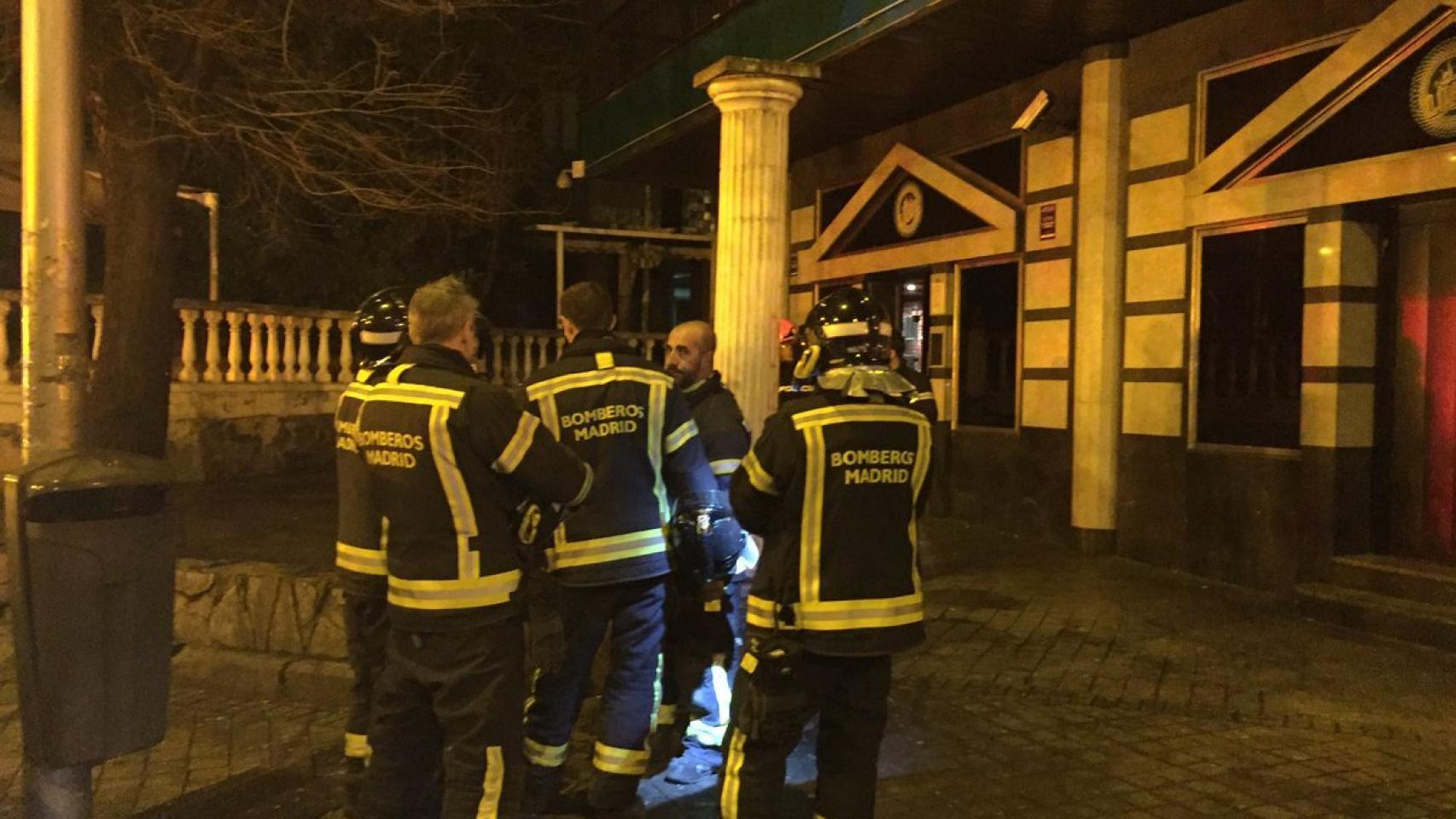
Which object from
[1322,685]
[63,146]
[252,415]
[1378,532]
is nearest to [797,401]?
[63,146]

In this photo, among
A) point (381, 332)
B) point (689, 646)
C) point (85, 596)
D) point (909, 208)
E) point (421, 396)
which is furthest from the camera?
point (909, 208)

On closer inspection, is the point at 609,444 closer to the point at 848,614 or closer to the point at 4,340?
the point at 848,614

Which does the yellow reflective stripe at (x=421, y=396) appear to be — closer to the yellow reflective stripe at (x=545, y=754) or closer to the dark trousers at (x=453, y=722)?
the dark trousers at (x=453, y=722)

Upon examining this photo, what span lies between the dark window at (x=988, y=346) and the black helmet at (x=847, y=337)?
634 cm

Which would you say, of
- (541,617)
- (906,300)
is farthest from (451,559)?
(906,300)

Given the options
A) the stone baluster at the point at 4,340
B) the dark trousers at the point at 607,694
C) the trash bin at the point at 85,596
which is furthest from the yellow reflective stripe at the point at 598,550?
the stone baluster at the point at 4,340

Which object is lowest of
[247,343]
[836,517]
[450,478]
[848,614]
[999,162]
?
[848,614]

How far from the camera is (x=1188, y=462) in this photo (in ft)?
26.3

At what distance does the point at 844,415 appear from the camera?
3453 millimetres

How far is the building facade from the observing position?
696cm

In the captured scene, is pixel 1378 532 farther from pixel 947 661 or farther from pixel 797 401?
pixel 797 401

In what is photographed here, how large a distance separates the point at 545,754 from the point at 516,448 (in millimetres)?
1390

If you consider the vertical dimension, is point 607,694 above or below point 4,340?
below

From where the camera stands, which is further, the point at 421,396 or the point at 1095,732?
the point at 1095,732
